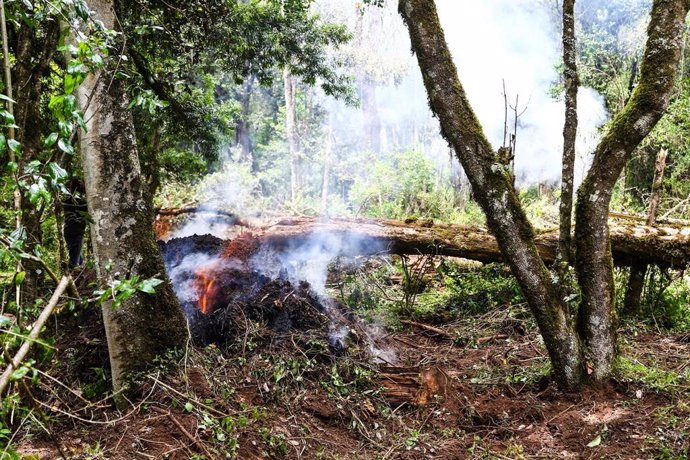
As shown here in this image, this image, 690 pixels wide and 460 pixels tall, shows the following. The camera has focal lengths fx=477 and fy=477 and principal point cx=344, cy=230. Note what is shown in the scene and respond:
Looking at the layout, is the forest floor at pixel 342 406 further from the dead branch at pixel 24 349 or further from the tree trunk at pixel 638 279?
the dead branch at pixel 24 349

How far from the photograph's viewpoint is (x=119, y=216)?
11.8 feet

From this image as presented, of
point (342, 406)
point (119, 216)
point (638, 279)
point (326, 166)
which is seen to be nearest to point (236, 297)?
point (342, 406)

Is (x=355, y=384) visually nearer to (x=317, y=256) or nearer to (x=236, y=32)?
(x=317, y=256)

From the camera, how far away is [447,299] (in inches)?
298

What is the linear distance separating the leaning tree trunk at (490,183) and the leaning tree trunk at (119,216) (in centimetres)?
249

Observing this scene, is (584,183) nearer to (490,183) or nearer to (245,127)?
(490,183)

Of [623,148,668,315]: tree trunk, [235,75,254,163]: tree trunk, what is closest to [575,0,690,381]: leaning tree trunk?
[623,148,668,315]: tree trunk

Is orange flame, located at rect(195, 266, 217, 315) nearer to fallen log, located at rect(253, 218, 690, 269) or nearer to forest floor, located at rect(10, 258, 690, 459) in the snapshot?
forest floor, located at rect(10, 258, 690, 459)

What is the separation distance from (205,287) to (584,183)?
4063 mm

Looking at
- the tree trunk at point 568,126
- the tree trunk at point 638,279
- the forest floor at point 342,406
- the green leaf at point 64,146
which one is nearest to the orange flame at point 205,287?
the forest floor at point 342,406

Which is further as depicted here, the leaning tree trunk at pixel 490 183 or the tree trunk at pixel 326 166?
the tree trunk at pixel 326 166

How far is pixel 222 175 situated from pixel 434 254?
40.0 ft

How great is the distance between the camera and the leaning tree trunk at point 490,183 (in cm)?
405

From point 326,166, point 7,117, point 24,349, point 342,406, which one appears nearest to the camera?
point 7,117
